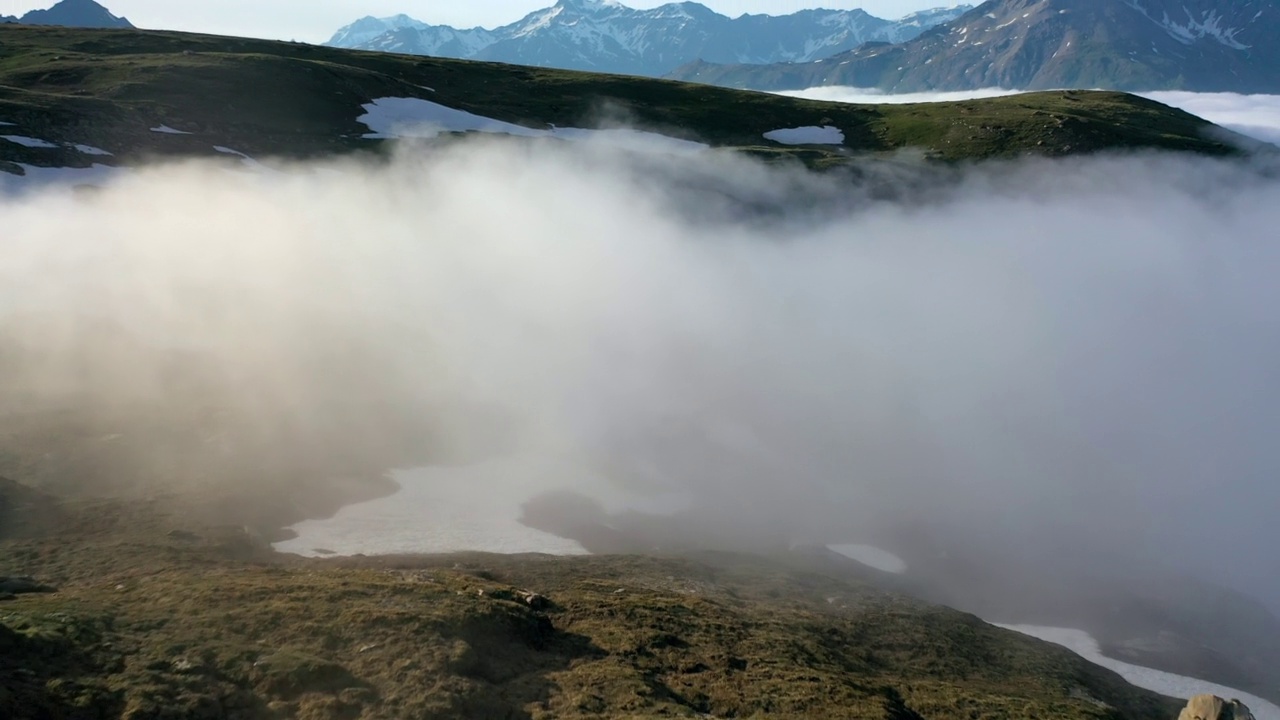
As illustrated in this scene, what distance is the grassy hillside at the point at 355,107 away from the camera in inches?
3413

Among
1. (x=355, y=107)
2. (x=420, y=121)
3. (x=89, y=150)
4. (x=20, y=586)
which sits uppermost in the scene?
(x=355, y=107)

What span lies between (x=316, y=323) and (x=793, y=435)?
141ft

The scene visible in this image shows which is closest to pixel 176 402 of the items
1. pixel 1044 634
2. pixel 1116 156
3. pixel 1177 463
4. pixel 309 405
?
pixel 309 405

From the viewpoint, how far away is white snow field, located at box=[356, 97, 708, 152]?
109125 millimetres

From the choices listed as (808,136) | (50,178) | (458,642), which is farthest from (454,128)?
(458,642)

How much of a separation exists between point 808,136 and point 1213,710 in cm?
12405

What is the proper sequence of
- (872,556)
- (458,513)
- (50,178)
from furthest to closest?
(50,178), (872,556), (458,513)

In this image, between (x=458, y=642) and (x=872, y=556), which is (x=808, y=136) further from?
(x=458, y=642)

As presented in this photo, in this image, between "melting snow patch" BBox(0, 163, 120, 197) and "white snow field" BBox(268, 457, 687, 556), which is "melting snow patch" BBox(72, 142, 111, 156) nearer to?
"melting snow patch" BBox(0, 163, 120, 197)

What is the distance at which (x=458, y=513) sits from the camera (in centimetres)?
4459

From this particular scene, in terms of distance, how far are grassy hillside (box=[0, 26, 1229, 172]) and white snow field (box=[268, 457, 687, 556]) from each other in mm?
56208

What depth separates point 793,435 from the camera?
70.8 m

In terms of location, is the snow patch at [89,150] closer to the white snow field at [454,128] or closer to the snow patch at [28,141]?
the snow patch at [28,141]

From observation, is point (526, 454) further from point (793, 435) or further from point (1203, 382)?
point (1203, 382)
